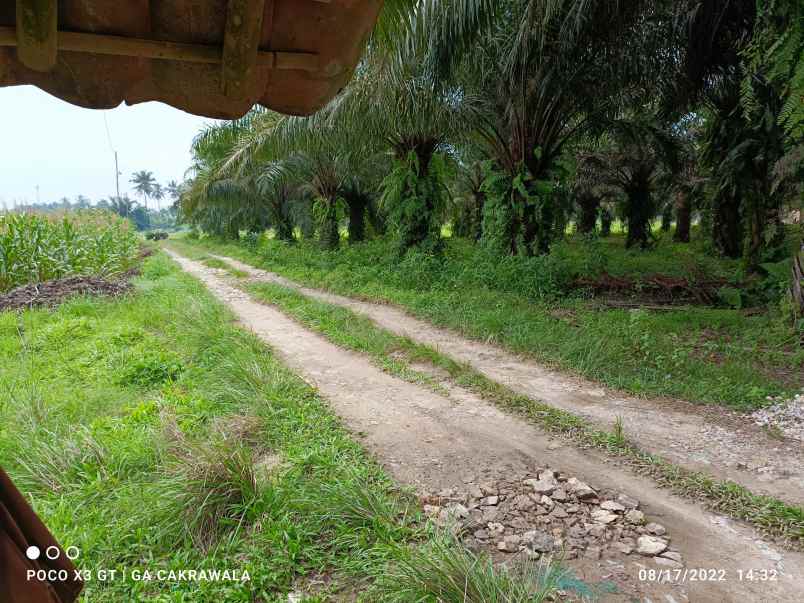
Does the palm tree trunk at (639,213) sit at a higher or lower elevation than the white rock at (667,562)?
higher

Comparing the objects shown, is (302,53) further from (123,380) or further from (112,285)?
(112,285)

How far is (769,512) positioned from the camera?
2.79 meters

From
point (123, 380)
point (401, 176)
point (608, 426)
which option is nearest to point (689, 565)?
point (608, 426)

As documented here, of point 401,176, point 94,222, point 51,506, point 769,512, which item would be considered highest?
point 401,176

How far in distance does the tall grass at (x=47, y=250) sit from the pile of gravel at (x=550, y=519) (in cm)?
1148

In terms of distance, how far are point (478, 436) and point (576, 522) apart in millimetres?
1200

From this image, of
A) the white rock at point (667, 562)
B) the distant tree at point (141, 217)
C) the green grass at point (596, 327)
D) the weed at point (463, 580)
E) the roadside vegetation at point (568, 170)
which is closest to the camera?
the weed at point (463, 580)

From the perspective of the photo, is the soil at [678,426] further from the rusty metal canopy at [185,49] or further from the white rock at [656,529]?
the rusty metal canopy at [185,49]

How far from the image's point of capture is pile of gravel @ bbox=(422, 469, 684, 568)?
256 centimetres

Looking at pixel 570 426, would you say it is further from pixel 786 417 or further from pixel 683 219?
pixel 683 219

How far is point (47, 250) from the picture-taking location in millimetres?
11062

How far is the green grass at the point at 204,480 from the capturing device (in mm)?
2459

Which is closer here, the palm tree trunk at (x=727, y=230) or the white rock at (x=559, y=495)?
the white rock at (x=559, y=495)

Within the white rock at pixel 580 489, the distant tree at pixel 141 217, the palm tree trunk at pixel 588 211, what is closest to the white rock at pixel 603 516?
the white rock at pixel 580 489
